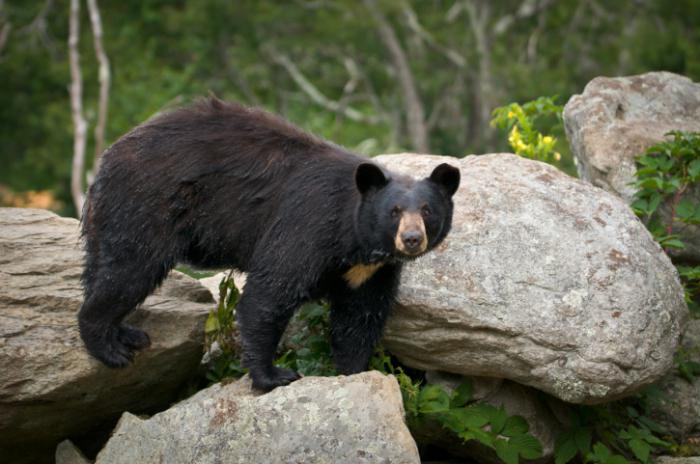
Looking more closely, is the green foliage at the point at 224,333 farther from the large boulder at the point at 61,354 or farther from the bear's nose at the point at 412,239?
the bear's nose at the point at 412,239

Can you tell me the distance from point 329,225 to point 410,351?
120 cm

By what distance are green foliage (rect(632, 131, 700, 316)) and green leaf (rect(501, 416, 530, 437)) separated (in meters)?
1.94

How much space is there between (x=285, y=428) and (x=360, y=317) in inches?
43.3

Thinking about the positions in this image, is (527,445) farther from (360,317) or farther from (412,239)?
(412,239)

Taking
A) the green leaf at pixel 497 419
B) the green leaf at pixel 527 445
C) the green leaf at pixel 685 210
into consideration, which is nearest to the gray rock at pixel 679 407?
the green leaf at pixel 685 210

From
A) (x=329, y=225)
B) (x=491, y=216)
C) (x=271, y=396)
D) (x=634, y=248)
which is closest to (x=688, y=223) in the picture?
(x=634, y=248)

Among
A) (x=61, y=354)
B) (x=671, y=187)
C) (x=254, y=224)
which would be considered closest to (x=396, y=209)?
(x=254, y=224)

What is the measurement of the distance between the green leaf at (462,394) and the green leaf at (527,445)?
43 cm

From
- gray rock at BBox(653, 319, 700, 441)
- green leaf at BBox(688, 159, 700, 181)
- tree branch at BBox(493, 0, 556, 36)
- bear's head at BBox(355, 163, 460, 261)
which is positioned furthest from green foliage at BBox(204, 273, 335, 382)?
tree branch at BBox(493, 0, 556, 36)

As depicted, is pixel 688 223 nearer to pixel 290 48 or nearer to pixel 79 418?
pixel 79 418

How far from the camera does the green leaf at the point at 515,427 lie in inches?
284

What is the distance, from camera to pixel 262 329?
6891mm

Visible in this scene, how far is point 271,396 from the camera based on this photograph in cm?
656

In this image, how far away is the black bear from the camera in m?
6.79
